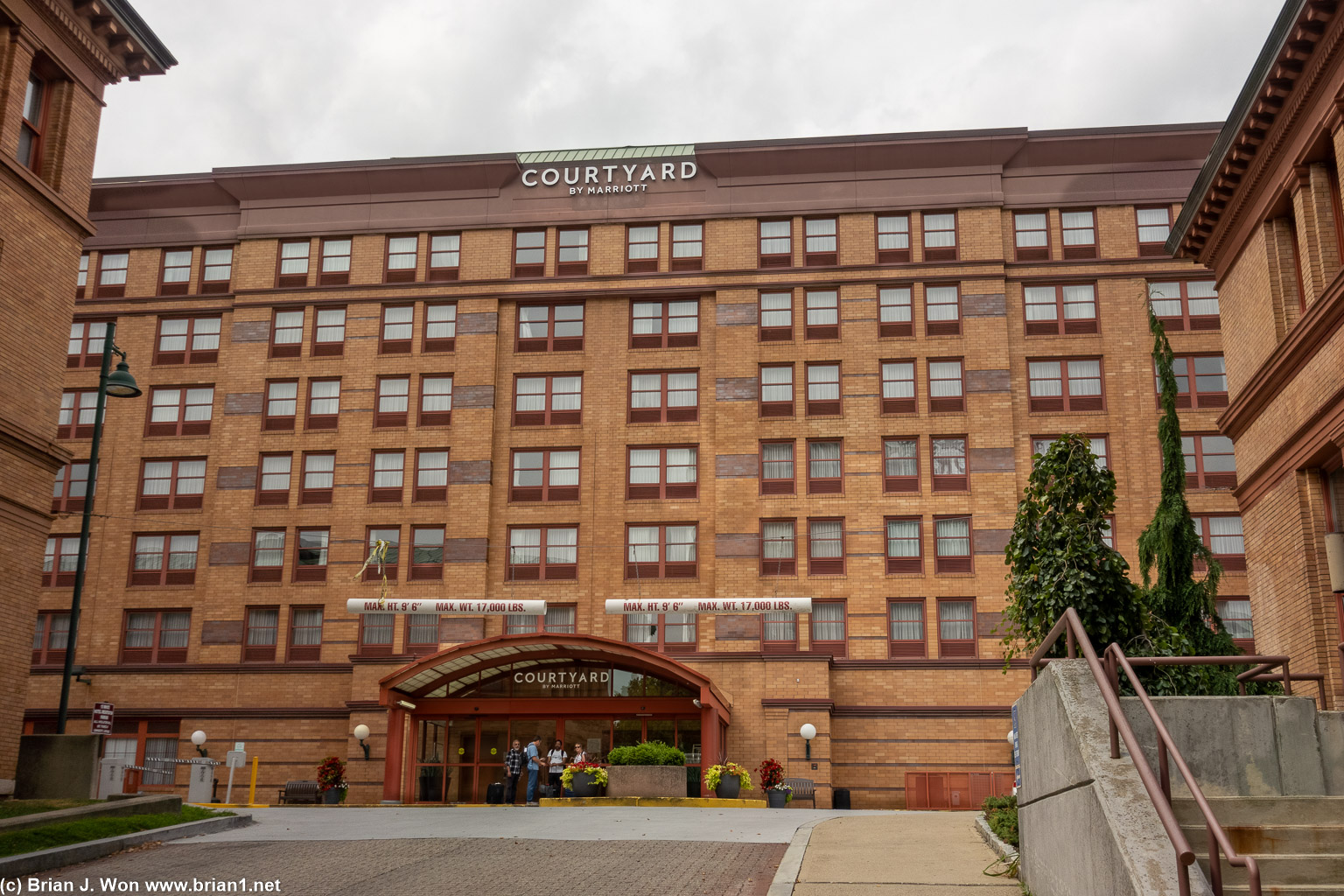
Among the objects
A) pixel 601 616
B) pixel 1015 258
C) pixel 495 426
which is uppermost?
pixel 1015 258

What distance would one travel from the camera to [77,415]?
47.3 meters

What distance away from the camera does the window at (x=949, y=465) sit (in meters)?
42.8

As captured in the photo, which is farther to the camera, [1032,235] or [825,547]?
[1032,235]

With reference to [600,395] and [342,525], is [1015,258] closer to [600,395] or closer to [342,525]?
[600,395]

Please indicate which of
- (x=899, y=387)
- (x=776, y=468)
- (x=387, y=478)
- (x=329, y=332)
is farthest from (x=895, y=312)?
(x=329, y=332)

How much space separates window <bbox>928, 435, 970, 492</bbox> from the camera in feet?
140

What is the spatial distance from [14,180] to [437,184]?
24.6 meters

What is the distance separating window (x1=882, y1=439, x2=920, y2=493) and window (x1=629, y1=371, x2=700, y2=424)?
275 inches

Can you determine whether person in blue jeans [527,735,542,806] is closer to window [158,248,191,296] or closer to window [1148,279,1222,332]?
window [158,248,191,296]

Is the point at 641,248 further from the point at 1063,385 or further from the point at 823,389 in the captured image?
the point at 1063,385

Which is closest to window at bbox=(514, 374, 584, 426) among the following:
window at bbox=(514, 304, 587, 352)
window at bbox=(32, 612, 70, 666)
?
window at bbox=(514, 304, 587, 352)

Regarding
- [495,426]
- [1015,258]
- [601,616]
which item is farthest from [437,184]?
[1015,258]

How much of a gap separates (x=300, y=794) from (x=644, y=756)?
16.1 m

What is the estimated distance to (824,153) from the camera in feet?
149
